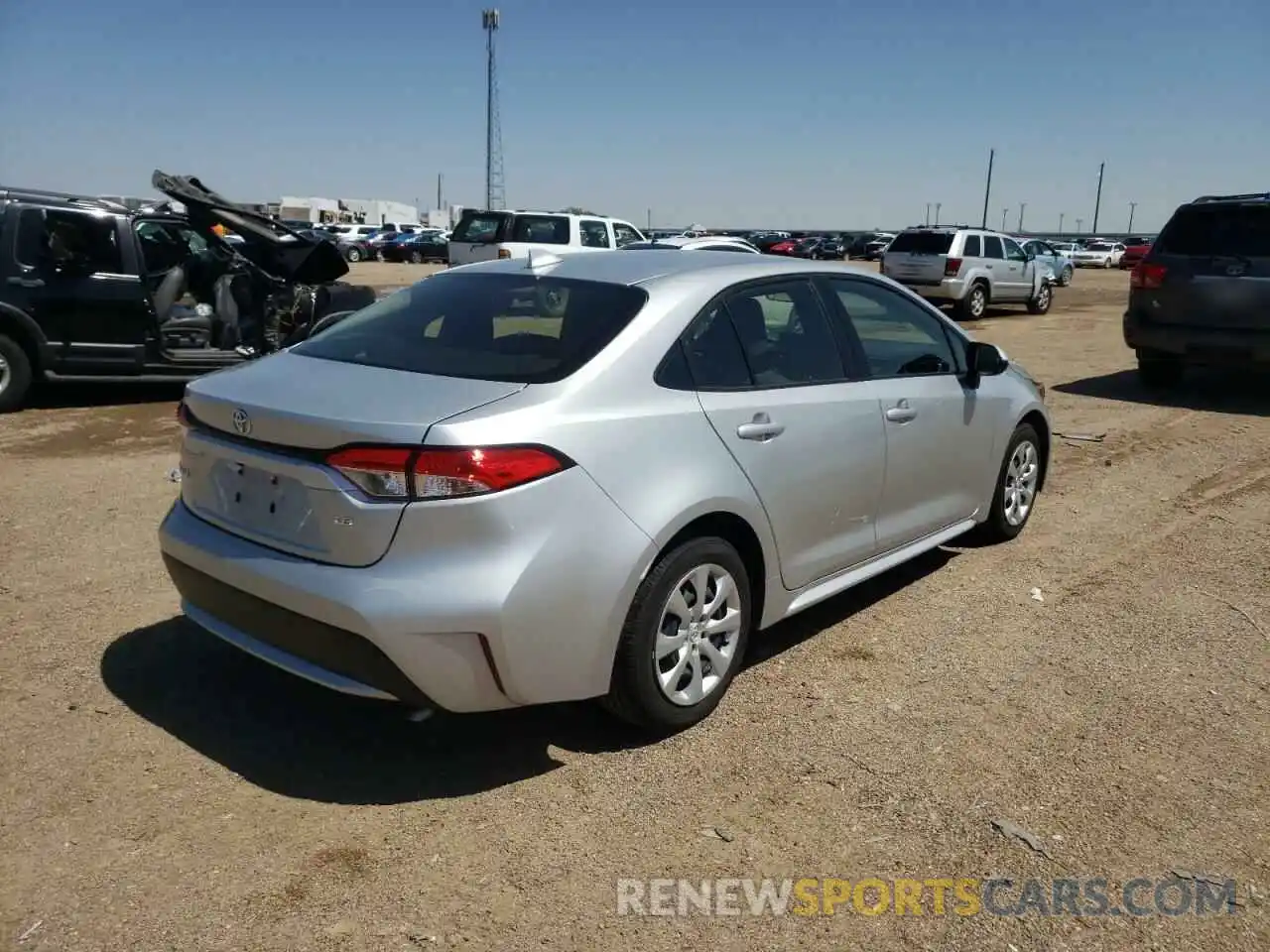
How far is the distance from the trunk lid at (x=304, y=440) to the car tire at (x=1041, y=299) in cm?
2094

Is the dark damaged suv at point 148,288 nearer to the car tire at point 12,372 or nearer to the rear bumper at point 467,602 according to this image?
the car tire at point 12,372

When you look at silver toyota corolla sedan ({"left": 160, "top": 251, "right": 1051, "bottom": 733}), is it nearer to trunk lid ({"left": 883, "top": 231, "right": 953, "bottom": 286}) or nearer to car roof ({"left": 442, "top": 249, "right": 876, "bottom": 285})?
car roof ({"left": 442, "top": 249, "right": 876, "bottom": 285})

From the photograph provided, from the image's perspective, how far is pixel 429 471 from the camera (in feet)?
9.56

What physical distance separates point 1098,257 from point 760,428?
59.2 metres

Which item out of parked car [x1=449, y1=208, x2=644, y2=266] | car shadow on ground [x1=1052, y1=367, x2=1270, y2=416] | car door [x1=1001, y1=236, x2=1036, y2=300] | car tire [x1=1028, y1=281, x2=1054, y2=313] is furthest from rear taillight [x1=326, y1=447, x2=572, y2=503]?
car tire [x1=1028, y1=281, x2=1054, y2=313]

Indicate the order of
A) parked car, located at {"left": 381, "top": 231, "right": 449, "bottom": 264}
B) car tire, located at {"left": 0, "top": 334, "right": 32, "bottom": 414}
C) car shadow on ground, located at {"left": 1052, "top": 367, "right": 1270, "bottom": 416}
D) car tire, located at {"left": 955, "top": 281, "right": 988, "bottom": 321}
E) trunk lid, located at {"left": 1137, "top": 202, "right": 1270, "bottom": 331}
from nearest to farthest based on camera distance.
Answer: car tire, located at {"left": 0, "top": 334, "right": 32, "bottom": 414}, trunk lid, located at {"left": 1137, "top": 202, "right": 1270, "bottom": 331}, car shadow on ground, located at {"left": 1052, "top": 367, "right": 1270, "bottom": 416}, car tire, located at {"left": 955, "top": 281, "right": 988, "bottom": 321}, parked car, located at {"left": 381, "top": 231, "right": 449, "bottom": 264}

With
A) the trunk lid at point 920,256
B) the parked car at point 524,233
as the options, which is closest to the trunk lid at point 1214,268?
the trunk lid at point 920,256

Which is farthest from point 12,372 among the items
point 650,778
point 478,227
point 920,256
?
point 920,256

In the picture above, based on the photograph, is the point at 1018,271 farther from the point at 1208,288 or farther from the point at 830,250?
the point at 830,250

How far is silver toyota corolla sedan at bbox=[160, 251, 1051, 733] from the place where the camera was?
2947 mm

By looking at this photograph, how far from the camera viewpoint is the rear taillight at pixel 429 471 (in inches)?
115

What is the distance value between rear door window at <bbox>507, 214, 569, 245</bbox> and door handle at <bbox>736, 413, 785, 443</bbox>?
17092mm

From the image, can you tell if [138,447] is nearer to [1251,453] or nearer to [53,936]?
[53,936]

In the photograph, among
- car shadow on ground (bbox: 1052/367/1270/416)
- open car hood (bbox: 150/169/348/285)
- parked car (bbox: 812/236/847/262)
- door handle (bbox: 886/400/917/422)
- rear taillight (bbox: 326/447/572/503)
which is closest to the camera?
rear taillight (bbox: 326/447/572/503)
